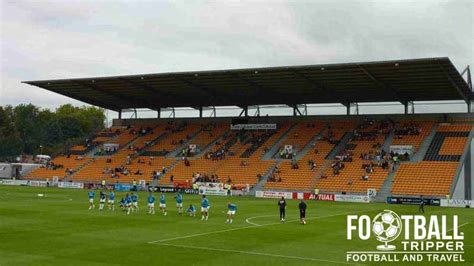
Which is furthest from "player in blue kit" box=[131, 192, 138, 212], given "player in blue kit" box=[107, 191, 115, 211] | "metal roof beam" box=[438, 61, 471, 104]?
"metal roof beam" box=[438, 61, 471, 104]

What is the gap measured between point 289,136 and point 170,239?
49670 millimetres

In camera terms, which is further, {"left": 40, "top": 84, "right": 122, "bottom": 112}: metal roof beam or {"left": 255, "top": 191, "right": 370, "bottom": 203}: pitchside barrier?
{"left": 40, "top": 84, "right": 122, "bottom": 112}: metal roof beam

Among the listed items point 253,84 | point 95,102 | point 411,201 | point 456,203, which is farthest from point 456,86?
point 95,102

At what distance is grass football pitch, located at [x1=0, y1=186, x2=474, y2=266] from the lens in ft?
66.0

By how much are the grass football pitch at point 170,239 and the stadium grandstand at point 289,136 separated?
2078cm

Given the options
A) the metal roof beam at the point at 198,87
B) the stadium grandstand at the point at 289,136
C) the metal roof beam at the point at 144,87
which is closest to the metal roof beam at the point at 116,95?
the stadium grandstand at the point at 289,136

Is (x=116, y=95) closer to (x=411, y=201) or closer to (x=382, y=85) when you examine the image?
(x=382, y=85)

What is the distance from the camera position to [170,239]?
2492cm

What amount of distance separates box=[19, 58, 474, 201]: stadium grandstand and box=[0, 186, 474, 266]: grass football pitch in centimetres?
2078

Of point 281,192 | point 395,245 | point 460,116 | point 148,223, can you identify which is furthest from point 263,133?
point 395,245

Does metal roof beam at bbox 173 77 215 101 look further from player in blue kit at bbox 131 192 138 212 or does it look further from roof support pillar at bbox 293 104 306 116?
player in blue kit at bbox 131 192 138 212

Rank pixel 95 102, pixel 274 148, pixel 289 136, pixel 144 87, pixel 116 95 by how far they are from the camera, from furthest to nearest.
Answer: pixel 95 102 → pixel 116 95 → pixel 289 136 → pixel 274 148 → pixel 144 87

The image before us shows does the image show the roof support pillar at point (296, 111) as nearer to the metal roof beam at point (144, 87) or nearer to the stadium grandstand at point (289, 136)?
the stadium grandstand at point (289, 136)

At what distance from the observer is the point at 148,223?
31.2 m
